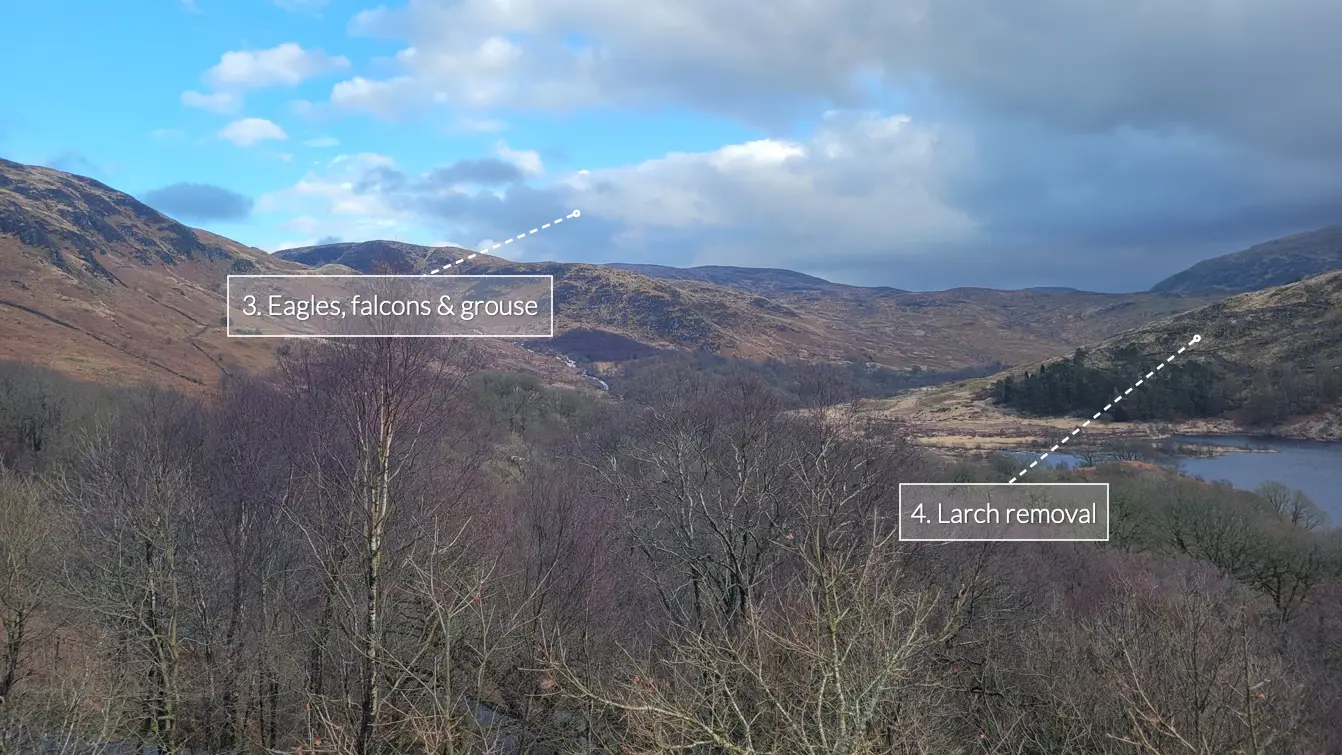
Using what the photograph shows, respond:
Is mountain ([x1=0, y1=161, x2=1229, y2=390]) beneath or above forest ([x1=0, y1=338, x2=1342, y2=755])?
above

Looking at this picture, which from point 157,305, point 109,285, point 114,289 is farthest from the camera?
point 157,305

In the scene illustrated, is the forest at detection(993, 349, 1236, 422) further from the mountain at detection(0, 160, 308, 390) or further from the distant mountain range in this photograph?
the mountain at detection(0, 160, 308, 390)

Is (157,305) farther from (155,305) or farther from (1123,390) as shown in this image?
(1123,390)

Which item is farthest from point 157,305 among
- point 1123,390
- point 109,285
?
point 1123,390

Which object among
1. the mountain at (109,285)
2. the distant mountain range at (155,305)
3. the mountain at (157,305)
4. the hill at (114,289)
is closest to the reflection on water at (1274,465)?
the mountain at (157,305)


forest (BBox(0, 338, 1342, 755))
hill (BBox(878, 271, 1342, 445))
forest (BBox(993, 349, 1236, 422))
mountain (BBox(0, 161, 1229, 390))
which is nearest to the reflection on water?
hill (BBox(878, 271, 1342, 445))

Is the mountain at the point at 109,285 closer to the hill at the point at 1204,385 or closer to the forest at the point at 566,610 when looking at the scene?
the forest at the point at 566,610
